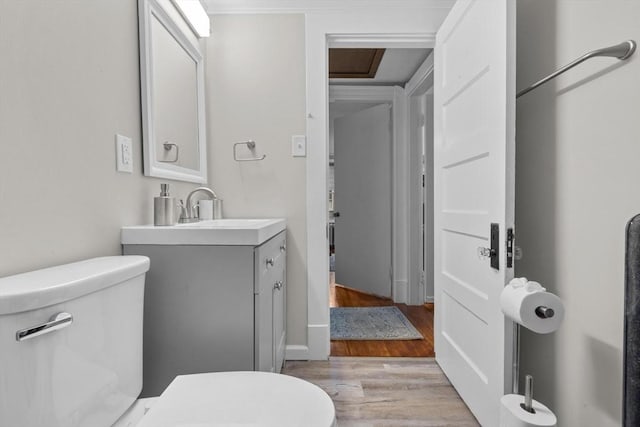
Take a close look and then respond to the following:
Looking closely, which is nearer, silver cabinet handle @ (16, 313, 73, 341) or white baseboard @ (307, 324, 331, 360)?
silver cabinet handle @ (16, 313, 73, 341)

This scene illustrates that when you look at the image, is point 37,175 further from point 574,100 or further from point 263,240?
point 574,100

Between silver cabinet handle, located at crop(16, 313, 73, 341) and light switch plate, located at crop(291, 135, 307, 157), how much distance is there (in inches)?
59.1

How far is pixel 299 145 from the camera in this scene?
6.63ft

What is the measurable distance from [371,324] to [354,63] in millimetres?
2079

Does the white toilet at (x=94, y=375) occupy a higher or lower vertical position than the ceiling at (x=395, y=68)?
lower

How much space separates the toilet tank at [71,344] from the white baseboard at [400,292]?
2.61 meters

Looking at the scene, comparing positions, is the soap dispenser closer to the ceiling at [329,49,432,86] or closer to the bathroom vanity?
the bathroom vanity

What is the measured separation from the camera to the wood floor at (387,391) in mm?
1492

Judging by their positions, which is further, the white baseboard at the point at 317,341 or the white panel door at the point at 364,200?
the white panel door at the point at 364,200

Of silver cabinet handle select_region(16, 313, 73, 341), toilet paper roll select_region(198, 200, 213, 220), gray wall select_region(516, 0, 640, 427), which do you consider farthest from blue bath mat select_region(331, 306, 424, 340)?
silver cabinet handle select_region(16, 313, 73, 341)

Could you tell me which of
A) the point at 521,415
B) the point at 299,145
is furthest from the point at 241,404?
the point at 299,145

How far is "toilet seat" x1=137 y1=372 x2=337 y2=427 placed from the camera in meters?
0.66

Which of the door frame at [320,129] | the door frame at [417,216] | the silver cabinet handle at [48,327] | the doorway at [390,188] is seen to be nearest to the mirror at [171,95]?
the door frame at [320,129]

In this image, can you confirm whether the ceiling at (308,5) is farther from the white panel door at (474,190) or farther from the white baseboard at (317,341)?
the white baseboard at (317,341)
